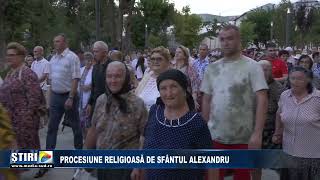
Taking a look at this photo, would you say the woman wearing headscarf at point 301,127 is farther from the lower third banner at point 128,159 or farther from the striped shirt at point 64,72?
the striped shirt at point 64,72

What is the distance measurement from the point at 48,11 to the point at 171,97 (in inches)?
1502

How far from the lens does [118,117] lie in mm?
4660

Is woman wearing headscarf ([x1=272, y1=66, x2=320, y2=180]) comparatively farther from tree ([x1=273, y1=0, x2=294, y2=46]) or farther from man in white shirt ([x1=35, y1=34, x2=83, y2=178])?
tree ([x1=273, y1=0, x2=294, y2=46])

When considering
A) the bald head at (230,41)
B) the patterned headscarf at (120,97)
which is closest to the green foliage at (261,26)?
the bald head at (230,41)

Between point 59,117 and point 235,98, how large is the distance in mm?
4098

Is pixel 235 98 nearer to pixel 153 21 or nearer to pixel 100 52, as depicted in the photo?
pixel 100 52

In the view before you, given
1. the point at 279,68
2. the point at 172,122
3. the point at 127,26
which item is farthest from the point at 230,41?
the point at 127,26

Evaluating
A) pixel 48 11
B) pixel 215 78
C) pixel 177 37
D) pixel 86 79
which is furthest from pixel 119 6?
pixel 177 37

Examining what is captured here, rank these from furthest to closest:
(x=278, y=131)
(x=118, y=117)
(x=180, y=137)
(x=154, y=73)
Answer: (x=154, y=73) → (x=278, y=131) → (x=118, y=117) → (x=180, y=137)

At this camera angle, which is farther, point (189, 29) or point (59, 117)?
point (189, 29)

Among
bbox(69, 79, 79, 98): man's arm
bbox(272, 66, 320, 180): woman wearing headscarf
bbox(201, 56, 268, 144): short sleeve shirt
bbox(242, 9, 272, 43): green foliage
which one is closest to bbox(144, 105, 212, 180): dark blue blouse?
bbox(201, 56, 268, 144): short sleeve shirt

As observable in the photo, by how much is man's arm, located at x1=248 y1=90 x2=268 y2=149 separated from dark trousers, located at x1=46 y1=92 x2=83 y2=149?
418cm

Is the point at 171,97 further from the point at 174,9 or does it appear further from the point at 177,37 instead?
the point at 177,37

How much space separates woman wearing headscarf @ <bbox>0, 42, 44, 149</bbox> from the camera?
6867 mm
